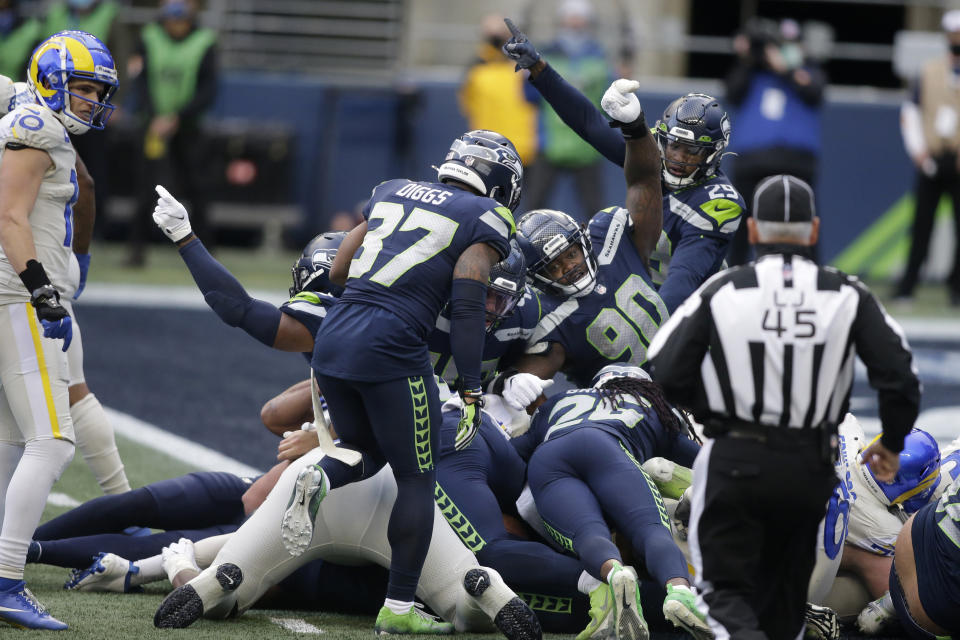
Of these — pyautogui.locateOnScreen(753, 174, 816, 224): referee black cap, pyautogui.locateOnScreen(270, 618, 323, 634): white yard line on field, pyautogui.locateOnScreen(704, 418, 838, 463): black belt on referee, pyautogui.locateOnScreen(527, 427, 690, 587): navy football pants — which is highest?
pyautogui.locateOnScreen(753, 174, 816, 224): referee black cap

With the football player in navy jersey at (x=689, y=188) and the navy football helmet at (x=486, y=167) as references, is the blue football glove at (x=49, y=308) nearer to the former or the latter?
the navy football helmet at (x=486, y=167)

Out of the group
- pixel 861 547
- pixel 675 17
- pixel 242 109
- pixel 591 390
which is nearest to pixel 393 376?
pixel 591 390

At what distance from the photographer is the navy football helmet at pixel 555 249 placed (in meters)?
5.50

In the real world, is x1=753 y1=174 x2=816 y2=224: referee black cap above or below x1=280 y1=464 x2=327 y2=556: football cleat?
above

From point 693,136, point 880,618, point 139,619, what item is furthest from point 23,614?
point 693,136

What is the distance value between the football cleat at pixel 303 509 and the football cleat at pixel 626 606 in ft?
2.89

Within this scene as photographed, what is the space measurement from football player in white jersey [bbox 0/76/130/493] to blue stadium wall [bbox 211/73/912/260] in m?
8.06

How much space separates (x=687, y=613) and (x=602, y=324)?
1.87 m

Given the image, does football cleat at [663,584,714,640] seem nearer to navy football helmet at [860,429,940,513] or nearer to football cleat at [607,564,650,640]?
football cleat at [607,564,650,640]

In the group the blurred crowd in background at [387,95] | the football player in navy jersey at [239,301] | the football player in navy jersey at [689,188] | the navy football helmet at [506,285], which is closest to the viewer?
the football player in navy jersey at [239,301]

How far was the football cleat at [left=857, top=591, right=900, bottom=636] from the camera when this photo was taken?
4605mm

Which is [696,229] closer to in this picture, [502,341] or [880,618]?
[502,341]

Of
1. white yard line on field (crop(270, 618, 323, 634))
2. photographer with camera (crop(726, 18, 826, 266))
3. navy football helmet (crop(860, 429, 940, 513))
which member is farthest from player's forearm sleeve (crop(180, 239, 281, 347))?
photographer with camera (crop(726, 18, 826, 266))

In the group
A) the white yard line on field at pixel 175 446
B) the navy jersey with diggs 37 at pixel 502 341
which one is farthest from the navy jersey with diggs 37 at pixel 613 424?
the white yard line on field at pixel 175 446
